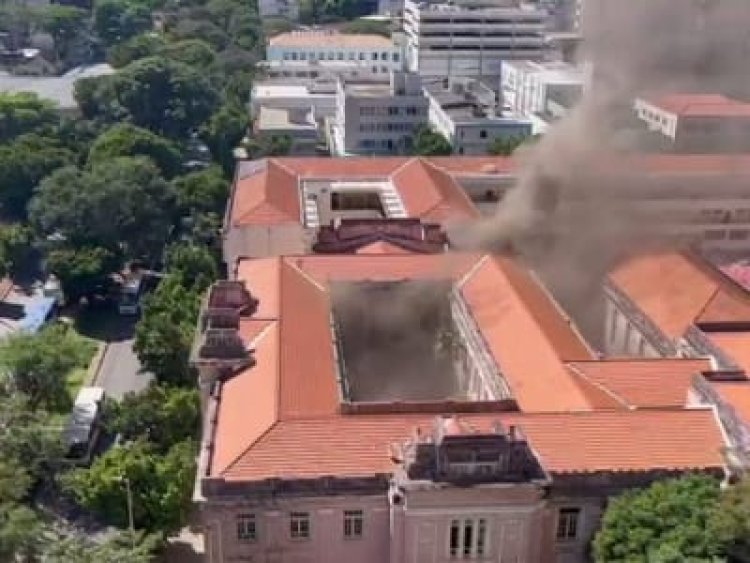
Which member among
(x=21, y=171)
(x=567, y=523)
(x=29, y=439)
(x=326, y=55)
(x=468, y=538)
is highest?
(x=326, y=55)

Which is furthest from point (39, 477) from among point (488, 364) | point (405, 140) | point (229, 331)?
point (405, 140)

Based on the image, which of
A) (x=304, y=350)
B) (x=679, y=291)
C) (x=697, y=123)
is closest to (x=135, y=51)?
(x=697, y=123)

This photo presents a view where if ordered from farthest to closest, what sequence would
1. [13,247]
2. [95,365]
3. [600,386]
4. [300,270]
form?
[13,247] < [95,365] < [300,270] < [600,386]

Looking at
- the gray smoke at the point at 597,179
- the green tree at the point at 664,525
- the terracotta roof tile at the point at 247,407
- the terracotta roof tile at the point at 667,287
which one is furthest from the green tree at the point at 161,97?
the green tree at the point at 664,525

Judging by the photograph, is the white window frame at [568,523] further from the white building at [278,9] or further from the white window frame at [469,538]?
the white building at [278,9]

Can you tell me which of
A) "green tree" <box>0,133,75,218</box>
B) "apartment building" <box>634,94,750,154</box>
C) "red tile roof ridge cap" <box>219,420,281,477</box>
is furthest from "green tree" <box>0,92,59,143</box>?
"red tile roof ridge cap" <box>219,420,281,477</box>

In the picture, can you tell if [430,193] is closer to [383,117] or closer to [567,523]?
[567,523]

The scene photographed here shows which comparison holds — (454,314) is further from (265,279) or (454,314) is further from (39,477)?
(39,477)

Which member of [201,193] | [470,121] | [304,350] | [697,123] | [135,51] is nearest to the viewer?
[304,350]
